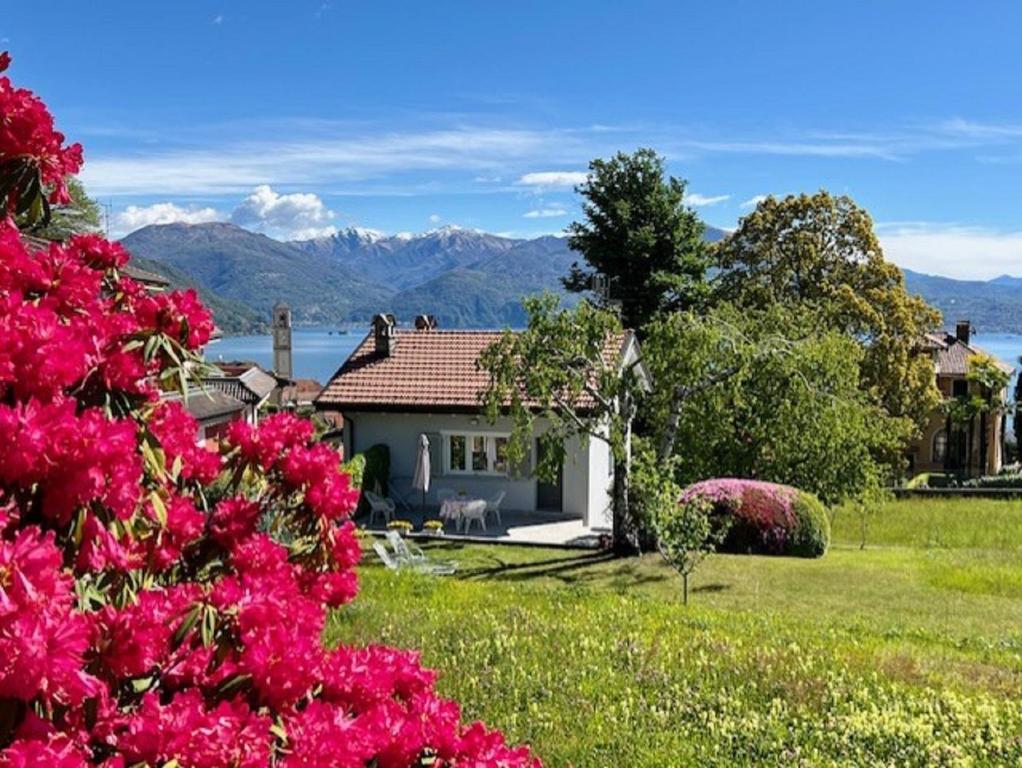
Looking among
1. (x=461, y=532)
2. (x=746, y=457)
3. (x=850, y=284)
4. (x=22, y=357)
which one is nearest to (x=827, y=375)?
(x=746, y=457)

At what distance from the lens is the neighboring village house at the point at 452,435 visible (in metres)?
22.7

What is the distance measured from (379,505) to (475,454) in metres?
3.18

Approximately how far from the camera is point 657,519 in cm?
1433

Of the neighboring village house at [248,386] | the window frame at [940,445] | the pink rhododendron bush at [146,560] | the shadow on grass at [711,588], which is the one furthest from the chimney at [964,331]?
the pink rhododendron bush at [146,560]

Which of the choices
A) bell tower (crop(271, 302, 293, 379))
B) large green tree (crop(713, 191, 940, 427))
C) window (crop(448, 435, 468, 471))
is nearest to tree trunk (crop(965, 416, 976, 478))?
large green tree (crop(713, 191, 940, 427))

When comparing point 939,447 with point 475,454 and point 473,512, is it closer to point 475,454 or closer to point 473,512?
point 475,454

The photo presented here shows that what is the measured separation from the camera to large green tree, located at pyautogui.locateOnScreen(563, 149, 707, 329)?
36.2 m

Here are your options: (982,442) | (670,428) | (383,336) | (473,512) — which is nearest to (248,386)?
(383,336)

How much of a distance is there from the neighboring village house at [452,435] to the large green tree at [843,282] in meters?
11.9

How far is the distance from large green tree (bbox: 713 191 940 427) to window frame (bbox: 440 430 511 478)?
13.1 metres

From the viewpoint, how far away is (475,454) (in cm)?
2331

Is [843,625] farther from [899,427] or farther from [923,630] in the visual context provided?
[899,427]

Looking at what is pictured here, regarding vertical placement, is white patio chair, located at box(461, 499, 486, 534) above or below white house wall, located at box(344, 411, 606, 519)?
below

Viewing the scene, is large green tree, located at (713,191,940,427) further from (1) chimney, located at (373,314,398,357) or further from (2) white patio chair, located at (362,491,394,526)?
(2) white patio chair, located at (362,491,394,526)
